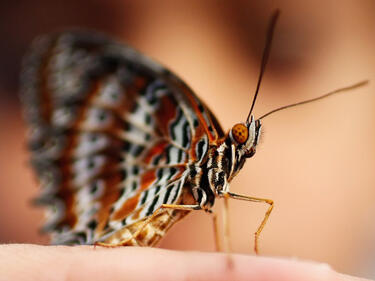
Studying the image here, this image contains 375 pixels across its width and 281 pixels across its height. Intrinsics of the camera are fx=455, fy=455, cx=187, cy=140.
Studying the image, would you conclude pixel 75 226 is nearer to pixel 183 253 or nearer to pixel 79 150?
pixel 79 150

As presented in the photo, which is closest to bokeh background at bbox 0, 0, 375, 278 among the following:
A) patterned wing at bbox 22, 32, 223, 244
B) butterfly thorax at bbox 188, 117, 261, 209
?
patterned wing at bbox 22, 32, 223, 244

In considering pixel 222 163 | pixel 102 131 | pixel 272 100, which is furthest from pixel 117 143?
pixel 272 100

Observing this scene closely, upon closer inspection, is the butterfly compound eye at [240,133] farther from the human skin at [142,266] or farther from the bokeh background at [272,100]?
the bokeh background at [272,100]

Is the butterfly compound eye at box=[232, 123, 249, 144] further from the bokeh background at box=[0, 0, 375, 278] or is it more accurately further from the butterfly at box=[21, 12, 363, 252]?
the bokeh background at box=[0, 0, 375, 278]

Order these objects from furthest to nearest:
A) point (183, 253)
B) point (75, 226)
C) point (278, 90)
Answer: point (278, 90) < point (75, 226) < point (183, 253)

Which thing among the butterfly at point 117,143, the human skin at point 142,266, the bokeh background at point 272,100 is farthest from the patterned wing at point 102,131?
the bokeh background at point 272,100

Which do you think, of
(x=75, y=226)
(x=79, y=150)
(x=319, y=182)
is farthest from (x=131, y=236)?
(x=319, y=182)

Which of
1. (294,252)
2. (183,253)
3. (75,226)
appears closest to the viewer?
(183,253)
